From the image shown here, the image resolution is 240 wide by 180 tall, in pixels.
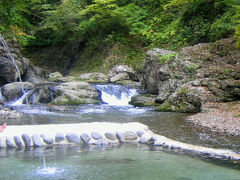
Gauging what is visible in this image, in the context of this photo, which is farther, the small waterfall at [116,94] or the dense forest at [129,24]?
the dense forest at [129,24]

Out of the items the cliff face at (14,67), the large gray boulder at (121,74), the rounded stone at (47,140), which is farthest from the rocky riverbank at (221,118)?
the cliff face at (14,67)

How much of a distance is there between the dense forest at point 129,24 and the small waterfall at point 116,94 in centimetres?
405

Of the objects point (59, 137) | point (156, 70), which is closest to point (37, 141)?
point (59, 137)

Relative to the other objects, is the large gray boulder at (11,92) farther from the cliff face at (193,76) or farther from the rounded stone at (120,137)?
the rounded stone at (120,137)

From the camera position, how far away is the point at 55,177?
3.68 metres

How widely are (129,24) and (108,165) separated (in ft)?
53.0

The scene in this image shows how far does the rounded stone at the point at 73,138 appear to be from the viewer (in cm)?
517

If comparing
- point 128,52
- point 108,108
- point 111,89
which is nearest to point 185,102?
point 108,108

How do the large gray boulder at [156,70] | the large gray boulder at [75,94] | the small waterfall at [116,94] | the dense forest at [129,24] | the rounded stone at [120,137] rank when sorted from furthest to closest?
the dense forest at [129,24] < the small waterfall at [116,94] < the large gray boulder at [156,70] < the large gray boulder at [75,94] < the rounded stone at [120,137]

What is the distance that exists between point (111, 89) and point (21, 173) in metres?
9.46

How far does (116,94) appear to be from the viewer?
12859mm

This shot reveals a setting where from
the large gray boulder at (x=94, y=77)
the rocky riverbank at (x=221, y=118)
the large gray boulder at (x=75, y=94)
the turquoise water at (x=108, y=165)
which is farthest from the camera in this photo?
the large gray boulder at (x=94, y=77)

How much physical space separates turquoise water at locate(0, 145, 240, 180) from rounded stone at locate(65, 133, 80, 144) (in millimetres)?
246

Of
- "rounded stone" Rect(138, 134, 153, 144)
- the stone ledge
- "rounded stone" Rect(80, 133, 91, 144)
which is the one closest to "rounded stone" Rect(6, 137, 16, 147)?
the stone ledge
